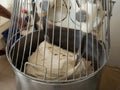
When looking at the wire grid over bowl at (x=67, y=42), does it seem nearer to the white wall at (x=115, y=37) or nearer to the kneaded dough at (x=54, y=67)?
the kneaded dough at (x=54, y=67)

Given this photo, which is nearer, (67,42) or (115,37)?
(67,42)

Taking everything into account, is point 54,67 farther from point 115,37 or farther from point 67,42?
point 115,37

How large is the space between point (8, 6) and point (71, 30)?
0.61 m

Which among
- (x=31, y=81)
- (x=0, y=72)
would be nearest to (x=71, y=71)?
(x=31, y=81)

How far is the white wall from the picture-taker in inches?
39.4

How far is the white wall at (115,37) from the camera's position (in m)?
1.00

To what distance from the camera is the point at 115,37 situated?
109 cm

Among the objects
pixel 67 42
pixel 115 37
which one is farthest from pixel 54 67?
pixel 115 37

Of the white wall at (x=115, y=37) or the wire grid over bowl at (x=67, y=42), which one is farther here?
the white wall at (x=115, y=37)

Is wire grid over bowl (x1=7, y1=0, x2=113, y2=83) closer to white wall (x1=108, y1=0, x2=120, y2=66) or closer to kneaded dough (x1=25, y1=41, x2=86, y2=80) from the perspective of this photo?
kneaded dough (x1=25, y1=41, x2=86, y2=80)

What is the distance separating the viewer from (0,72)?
1195 millimetres

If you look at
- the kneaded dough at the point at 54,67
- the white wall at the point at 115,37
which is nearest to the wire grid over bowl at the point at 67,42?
the kneaded dough at the point at 54,67

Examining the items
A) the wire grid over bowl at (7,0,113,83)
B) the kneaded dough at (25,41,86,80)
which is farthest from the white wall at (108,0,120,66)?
the kneaded dough at (25,41,86,80)

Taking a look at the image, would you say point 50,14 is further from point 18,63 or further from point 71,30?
point 18,63
